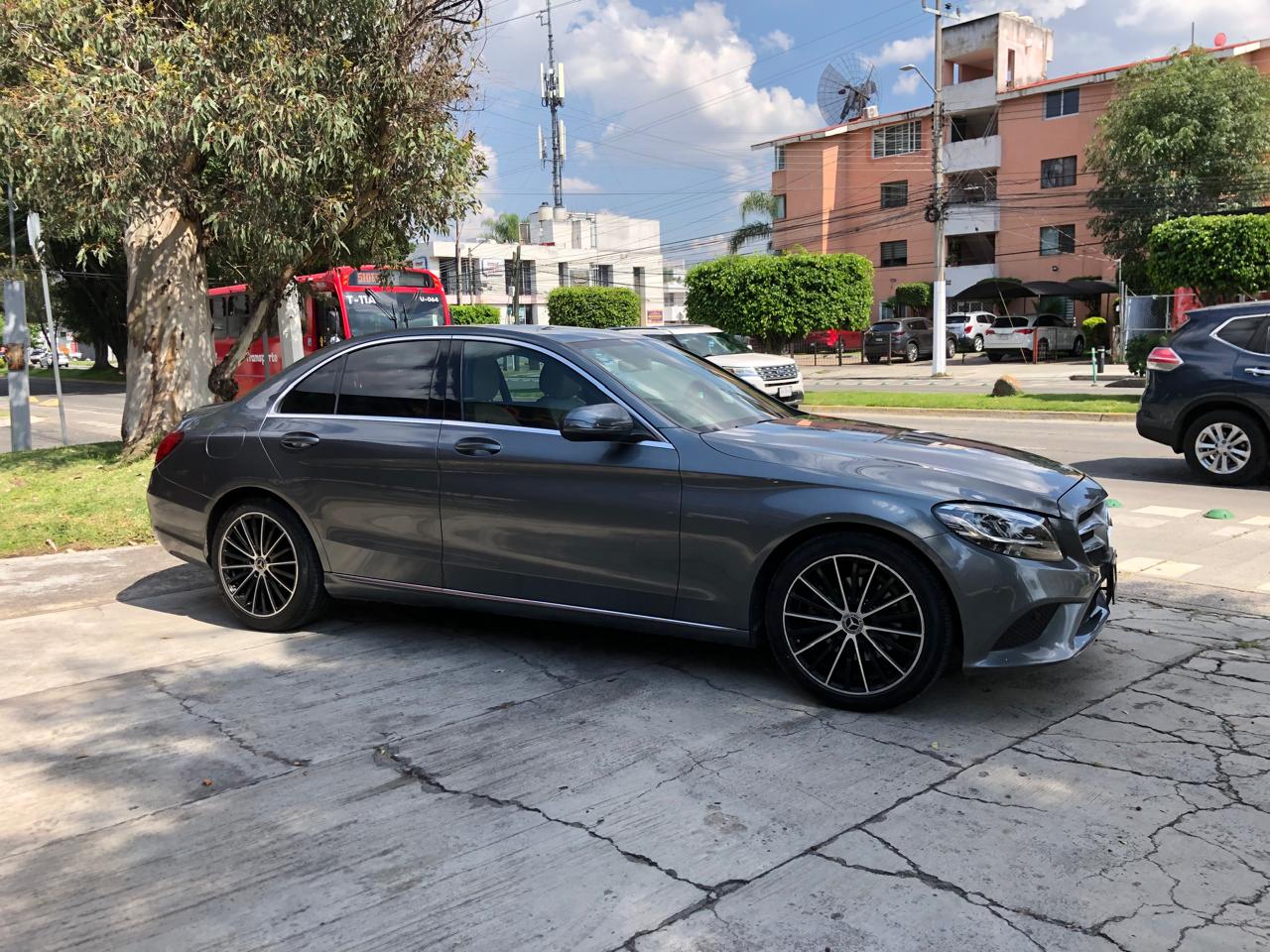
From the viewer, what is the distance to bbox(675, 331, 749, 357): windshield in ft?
57.1


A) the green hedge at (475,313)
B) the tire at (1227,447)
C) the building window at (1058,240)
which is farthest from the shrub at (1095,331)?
the tire at (1227,447)

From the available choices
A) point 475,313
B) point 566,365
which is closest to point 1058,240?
point 475,313

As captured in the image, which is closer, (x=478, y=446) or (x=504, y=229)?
(x=478, y=446)

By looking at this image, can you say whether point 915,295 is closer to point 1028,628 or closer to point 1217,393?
point 1217,393

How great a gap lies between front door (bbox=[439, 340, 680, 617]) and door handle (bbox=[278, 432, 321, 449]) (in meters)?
0.79

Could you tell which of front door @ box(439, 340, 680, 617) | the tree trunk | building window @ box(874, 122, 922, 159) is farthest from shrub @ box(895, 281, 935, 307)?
front door @ box(439, 340, 680, 617)

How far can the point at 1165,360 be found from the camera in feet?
32.6

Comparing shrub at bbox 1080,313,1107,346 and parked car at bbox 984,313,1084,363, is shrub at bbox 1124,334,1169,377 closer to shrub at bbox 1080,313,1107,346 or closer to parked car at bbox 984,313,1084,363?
parked car at bbox 984,313,1084,363

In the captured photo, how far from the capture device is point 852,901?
2.90 meters

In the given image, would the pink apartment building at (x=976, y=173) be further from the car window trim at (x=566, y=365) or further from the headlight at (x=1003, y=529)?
the headlight at (x=1003, y=529)

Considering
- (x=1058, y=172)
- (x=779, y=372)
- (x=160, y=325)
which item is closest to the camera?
(x=160, y=325)

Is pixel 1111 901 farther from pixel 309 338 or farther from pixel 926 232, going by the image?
pixel 926 232

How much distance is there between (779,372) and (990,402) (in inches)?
173

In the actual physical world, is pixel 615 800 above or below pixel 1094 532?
below
